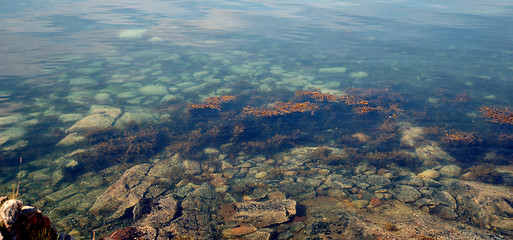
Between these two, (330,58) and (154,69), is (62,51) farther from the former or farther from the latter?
(330,58)

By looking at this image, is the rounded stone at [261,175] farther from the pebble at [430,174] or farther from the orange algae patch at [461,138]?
the orange algae patch at [461,138]

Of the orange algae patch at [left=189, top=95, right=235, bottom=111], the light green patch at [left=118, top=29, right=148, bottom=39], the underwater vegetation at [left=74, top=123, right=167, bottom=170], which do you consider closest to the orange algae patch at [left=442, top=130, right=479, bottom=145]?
the orange algae patch at [left=189, top=95, right=235, bottom=111]

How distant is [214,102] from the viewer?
1303 centimetres

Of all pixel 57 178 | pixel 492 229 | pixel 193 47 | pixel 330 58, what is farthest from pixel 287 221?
pixel 193 47

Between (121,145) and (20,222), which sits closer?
(20,222)

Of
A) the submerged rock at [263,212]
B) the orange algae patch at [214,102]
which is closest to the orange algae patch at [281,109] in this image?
the orange algae patch at [214,102]

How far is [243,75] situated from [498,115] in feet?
41.2

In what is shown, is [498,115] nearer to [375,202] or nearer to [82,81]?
[375,202]

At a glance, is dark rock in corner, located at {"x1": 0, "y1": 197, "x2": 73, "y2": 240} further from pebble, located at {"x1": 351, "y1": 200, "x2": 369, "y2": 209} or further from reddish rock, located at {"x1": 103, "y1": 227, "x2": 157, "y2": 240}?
pebble, located at {"x1": 351, "y1": 200, "x2": 369, "y2": 209}

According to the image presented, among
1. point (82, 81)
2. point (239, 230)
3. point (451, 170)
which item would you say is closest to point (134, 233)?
point (239, 230)

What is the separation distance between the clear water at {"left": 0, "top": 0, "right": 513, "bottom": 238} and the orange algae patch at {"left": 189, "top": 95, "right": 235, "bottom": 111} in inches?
12.4

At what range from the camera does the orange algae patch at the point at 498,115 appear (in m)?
11.0

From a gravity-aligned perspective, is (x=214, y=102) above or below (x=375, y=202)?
above

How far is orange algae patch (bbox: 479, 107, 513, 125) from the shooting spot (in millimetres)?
11000
